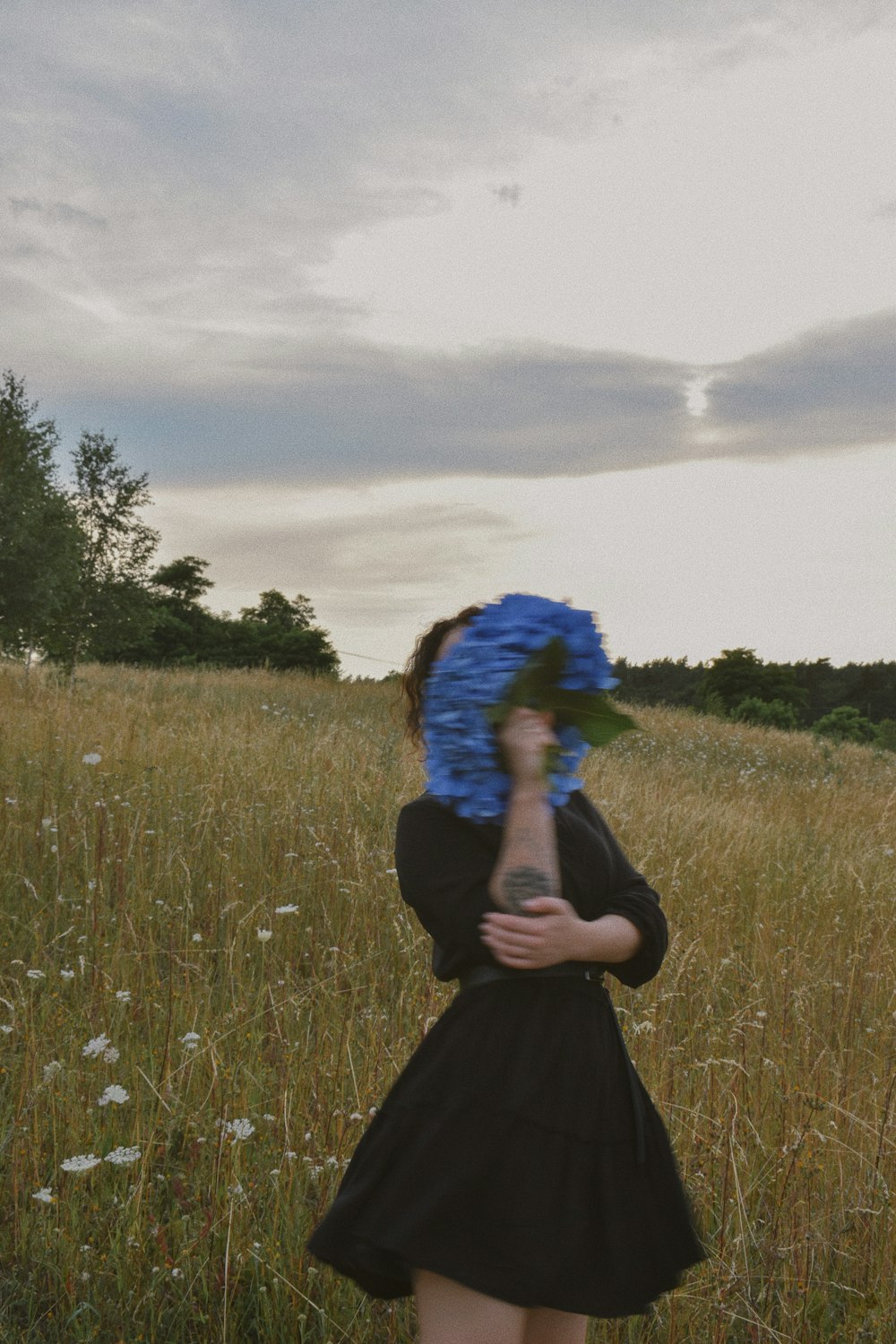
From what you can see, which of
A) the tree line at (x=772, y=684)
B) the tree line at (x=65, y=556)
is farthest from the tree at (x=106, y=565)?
the tree line at (x=772, y=684)

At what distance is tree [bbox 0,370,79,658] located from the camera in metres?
26.9

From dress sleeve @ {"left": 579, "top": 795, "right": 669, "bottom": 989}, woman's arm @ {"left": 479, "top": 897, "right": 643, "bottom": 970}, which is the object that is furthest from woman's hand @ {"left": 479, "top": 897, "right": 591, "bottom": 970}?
dress sleeve @ {"left": 579, "top": 795, "right": 669, "bottom": 989}

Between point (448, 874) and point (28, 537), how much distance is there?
2777cm

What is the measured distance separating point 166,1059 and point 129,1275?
1.92ft

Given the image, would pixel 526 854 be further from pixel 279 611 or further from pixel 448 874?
pixel 279 611

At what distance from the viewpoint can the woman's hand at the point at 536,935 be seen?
5.17 ft

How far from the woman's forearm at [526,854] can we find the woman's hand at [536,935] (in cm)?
2

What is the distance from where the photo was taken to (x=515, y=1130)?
5.29 feet

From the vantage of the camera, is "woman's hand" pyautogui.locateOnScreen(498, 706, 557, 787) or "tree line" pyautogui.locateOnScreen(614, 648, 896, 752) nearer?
"woman's hand" pyautogui.locateOnScreen(498, 706, 557, 787)

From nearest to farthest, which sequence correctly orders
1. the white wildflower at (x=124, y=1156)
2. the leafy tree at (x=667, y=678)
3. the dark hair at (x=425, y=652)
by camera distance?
the dark hair at (x=425, y=652) < the white wildflower at (x=124, y=1156) < the leafy tree at (x=667, y=678)

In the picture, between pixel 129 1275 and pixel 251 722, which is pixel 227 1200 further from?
pixel 251 722

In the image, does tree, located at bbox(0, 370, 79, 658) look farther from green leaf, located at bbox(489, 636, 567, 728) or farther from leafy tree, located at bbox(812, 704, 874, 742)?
green leaf, located at bbox(489, 636, 567, 728)

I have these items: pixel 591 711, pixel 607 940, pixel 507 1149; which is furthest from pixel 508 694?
A: pixel 507 1149

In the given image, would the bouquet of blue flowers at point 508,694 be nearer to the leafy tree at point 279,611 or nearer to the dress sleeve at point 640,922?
the dress sleeve at point 640,922
